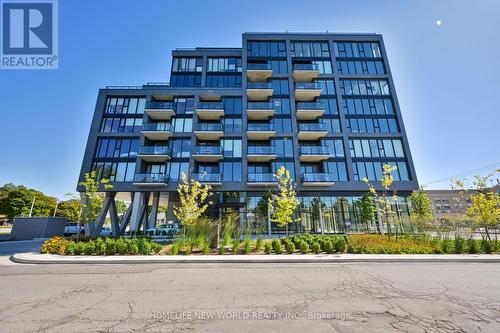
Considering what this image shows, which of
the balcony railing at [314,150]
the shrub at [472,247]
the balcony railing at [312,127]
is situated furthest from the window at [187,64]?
the shrub at [472,247]

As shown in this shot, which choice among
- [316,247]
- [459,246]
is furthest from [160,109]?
[459,246]

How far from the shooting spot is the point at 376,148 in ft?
94.4

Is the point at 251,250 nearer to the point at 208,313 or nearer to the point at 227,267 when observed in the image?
the point at 227,267

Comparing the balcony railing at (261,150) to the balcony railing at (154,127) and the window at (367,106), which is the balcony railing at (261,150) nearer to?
the balcony railing at (154,127)

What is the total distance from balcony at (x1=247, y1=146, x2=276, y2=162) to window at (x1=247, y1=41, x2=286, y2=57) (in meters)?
16.9

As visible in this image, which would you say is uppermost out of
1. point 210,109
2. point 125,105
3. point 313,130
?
point 125,105

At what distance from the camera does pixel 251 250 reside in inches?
517

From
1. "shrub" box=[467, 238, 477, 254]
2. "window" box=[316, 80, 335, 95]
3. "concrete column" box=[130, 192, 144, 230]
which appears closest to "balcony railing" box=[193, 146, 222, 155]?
"concrete column" box=[130, 192, 144, 230]

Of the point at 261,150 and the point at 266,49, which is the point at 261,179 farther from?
the point at 266,49

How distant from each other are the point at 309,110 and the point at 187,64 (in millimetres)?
22047

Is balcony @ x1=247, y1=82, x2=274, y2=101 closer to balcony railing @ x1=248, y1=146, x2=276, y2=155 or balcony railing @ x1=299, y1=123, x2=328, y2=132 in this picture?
balcony railing @ x1=299, y1=123, x2=328, y2=132

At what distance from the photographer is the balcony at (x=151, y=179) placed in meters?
25.9

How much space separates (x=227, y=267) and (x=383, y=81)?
118ft

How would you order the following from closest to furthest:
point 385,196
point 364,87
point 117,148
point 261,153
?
1. point 385,196
2. point 261,153
3. point 117,148
4. point 364,87
